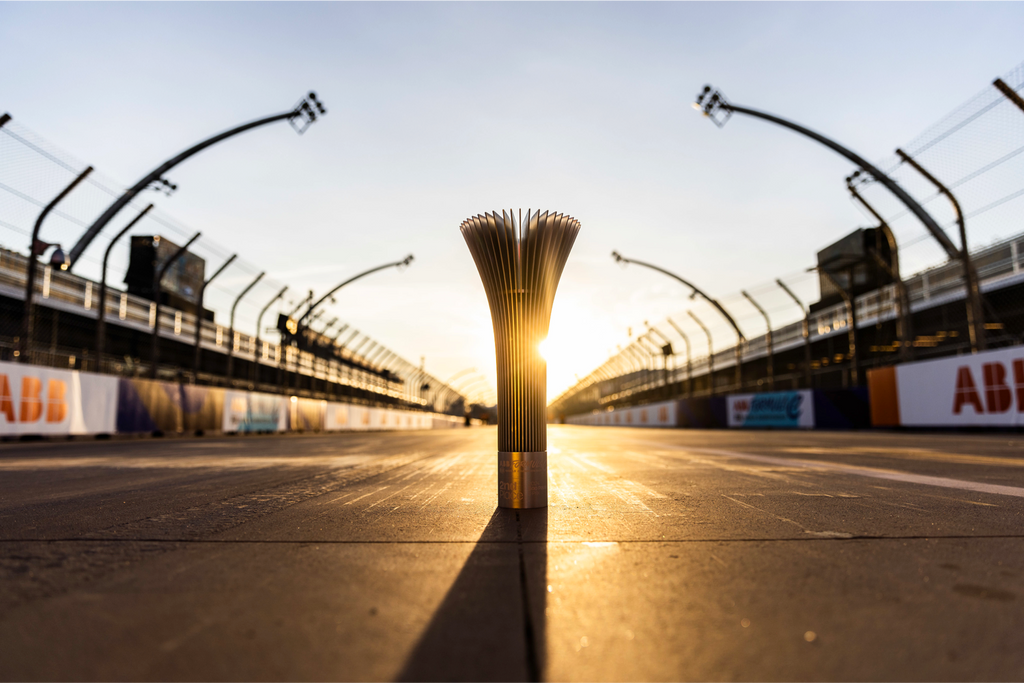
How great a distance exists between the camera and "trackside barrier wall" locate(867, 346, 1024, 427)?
13672 mm

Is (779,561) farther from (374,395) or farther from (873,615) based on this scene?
(374,395)

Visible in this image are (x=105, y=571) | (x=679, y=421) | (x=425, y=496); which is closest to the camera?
(x=105, y=571)

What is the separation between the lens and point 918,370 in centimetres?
1695

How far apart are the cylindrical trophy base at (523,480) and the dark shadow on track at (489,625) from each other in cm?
106

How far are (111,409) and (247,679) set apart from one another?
16997 millimetres

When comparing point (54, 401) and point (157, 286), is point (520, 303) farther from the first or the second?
point (157, 286)

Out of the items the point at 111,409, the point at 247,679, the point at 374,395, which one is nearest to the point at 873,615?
the point at 247,679

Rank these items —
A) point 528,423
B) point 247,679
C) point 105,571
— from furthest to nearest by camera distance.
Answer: point 528,423, point 105,571, point 247,679

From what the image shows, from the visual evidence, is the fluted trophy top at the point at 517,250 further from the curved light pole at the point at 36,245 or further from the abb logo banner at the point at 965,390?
the abb logo banner at the point at 965,390

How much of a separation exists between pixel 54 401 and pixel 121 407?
7.57 ft

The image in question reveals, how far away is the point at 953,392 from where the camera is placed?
15555 millimetres

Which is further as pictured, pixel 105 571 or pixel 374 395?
pixel 374 395

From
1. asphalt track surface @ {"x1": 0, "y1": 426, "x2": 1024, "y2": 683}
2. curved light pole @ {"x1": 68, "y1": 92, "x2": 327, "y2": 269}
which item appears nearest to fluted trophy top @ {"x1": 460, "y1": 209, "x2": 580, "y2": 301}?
asphalt track surface @ {"x1": 0, "y1": 426, "x2": 1024, "y2": 683}

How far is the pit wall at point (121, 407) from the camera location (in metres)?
12.3
